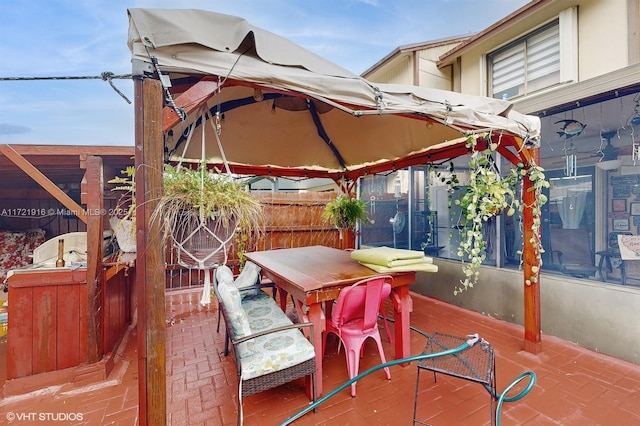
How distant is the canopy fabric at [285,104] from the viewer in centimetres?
134

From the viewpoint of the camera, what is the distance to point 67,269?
2459mm

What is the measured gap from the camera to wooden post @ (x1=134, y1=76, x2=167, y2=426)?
4.24 feet

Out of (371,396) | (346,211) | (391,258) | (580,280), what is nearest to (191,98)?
(391,258)

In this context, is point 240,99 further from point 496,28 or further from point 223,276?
point 496,28

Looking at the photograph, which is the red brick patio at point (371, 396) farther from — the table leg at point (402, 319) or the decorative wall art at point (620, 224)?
the decorative wall art at point (620, 224)

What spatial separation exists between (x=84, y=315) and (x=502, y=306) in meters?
4.43

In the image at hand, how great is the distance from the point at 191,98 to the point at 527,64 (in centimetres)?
526

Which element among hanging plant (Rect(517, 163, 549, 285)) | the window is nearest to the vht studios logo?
hanging plant (Rect(517, 163, 549, 285))

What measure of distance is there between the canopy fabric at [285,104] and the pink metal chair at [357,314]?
4.09ft

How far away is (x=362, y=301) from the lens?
222 cm

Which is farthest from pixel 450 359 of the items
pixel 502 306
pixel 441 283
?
pixel 441 283

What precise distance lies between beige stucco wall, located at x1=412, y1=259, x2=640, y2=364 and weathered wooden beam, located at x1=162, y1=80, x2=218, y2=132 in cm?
354

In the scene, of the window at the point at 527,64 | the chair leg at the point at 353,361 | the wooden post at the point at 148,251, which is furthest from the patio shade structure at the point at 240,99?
the window at the point at 527,64

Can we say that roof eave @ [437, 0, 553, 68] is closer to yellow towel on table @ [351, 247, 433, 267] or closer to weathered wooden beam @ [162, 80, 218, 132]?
yellow towel on table @ [351, 247, 433, 267]
